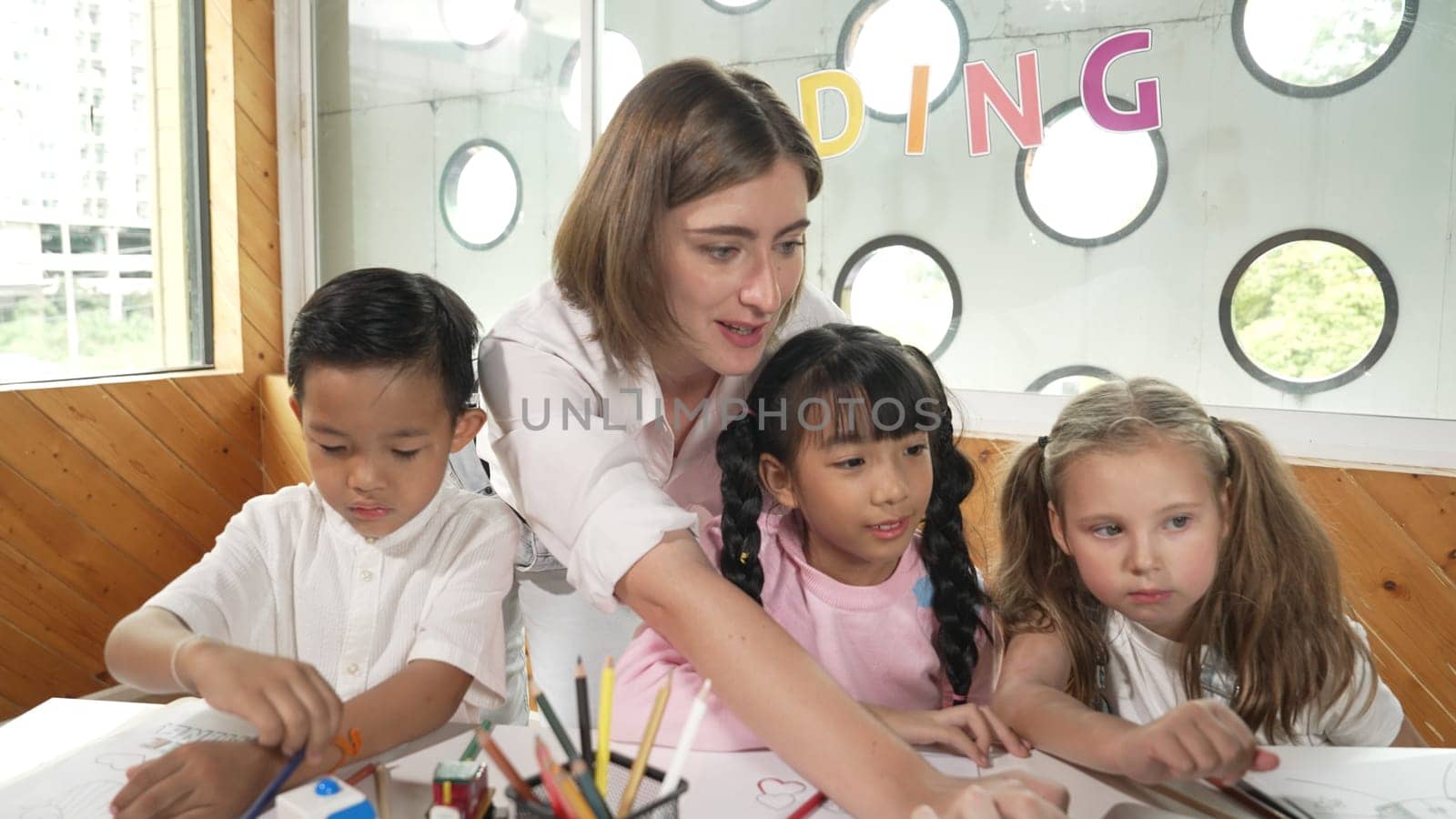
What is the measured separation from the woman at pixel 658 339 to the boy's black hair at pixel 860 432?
6 centimetres

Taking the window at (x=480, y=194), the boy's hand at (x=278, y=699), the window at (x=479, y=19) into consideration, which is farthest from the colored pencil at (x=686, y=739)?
the window at (x=479, y=19)

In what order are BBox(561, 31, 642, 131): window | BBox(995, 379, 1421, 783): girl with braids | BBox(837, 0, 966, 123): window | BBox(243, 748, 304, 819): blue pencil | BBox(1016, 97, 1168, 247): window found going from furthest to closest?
BBox(561, 31, 642, 131): window → BBox(837, 0, 966, 123): window → BBox(1016, 97, 1168, 247): window → BBox(995, 379, 1421, 783): girl with braids → BBox(243, 748, 304, 819): blue pencil

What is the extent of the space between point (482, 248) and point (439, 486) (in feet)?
6.80

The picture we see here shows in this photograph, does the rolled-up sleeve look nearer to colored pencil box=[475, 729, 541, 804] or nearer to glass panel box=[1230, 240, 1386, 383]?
colored pencil box=[475, 729, 541, 804]

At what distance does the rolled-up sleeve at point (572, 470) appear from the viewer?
Answer: 3.09ft

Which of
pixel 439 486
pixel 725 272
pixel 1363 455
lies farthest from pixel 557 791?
pixel 1363 455

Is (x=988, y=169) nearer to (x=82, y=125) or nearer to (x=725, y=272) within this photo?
(x=725, y=272)

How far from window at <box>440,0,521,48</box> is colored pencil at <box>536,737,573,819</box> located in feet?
8.84

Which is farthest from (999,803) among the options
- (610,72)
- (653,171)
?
(610,72)

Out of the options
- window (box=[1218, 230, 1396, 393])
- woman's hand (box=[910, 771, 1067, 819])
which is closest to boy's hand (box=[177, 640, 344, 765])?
woman's hand (box=[910, 771, 1067, 819])

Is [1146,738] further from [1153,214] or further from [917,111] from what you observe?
[917,111]

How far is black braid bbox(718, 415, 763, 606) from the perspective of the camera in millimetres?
1146

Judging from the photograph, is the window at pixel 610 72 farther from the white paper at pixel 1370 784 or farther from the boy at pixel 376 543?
the white paper at pixel 1370 784

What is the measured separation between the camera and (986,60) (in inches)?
88.2
